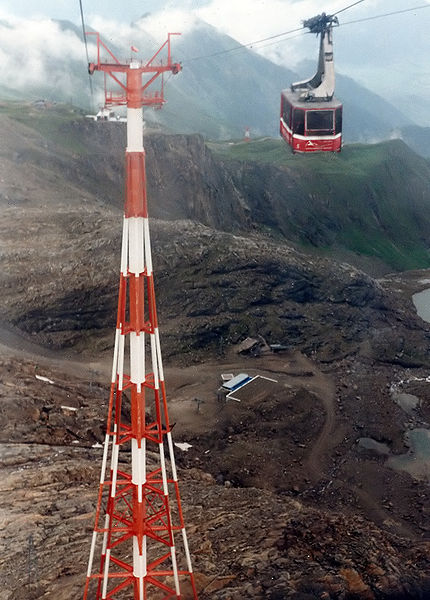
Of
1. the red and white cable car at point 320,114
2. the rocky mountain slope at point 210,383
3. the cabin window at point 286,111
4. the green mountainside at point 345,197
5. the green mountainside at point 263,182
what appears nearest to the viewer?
the rocky mountain slope at point 210,383

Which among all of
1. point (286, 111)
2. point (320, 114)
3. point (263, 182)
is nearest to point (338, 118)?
point (320, 114)

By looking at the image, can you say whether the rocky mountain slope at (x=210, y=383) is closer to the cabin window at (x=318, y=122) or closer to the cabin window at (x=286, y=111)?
the cabin window at (x=318, y=122)

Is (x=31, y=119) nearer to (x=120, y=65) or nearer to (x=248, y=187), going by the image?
(x=248, y=187)

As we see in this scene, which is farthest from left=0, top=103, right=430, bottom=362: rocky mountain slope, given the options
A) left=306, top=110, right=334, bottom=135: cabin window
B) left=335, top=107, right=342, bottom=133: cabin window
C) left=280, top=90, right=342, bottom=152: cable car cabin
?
left=335, top=107, right=342, bottom=133: cabin window

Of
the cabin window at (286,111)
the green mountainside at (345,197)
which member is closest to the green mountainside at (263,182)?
the green mountainside at (345,197)

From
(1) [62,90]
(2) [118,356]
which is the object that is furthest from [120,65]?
(1) [62,90]

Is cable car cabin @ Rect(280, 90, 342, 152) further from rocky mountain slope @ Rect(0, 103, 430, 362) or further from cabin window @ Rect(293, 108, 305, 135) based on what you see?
rocky mountain slope @ Rect(0, 103, 430, 362)

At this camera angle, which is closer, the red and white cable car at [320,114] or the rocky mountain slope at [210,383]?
the rocky mountain slope at [210,383]
